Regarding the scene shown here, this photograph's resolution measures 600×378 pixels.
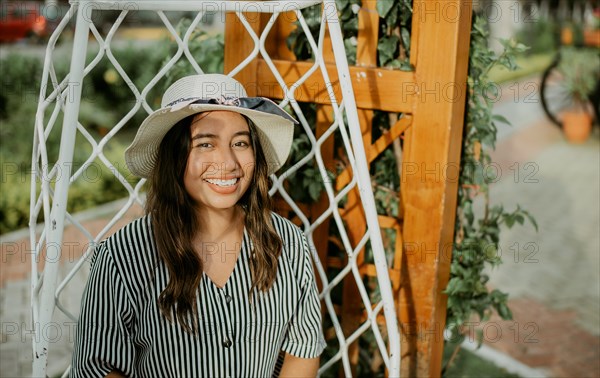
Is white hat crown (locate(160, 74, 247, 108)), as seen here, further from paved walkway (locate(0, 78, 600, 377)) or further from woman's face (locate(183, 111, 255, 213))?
paved walkway (locate(0, 78, 600, 377))

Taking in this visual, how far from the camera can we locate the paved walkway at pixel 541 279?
3.93 meters

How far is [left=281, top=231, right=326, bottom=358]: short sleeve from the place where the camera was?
206cm

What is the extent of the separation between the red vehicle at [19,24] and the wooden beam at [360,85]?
1461 cm

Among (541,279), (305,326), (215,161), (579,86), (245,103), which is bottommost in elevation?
(541,279)

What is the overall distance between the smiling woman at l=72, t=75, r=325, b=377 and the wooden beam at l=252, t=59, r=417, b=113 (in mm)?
553

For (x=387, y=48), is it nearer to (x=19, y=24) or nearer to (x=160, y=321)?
(x=160, y=321)

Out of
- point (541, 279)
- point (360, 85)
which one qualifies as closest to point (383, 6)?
point (360, 85)

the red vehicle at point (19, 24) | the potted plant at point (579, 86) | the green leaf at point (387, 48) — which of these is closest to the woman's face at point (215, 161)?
the green leaf at point (387, 48)

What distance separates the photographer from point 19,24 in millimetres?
16344

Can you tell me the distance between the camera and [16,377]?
353 centimetres

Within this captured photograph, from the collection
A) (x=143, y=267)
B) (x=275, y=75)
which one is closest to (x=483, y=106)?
(x=275, y=75)

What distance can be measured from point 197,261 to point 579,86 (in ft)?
26.5

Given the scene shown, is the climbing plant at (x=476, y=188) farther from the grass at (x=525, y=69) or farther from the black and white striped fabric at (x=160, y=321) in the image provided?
the grass at (x=525, y=69)

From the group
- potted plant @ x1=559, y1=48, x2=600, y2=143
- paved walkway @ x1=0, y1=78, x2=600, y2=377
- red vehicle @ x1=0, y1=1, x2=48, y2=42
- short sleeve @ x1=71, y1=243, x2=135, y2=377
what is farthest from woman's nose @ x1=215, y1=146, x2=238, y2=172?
red vehicle @ x1=0, y1=1, x2=48, y2=42
